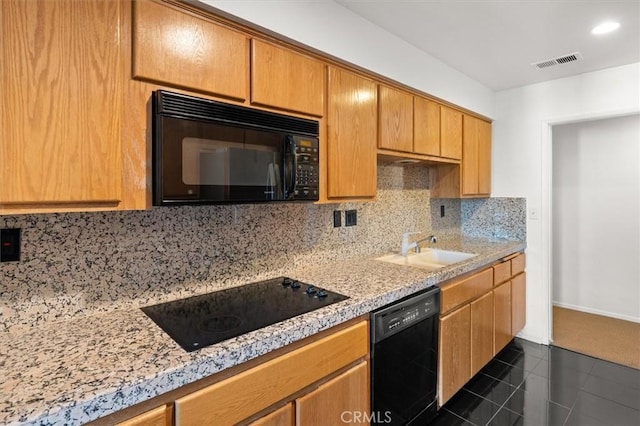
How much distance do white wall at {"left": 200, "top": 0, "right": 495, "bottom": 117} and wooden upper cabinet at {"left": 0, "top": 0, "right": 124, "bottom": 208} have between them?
0.44 metres

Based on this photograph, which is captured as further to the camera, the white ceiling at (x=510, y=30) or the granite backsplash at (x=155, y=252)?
the white ceiling at (x=510, y=30)

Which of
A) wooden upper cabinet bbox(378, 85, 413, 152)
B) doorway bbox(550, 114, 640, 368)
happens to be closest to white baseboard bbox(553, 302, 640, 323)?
doorway bbox(550, 114, 640, 368)

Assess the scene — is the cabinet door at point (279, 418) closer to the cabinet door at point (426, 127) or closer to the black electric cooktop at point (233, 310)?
the black electric cooktop at point (233, 310)

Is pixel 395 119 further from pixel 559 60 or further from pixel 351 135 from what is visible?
pixel 559 60

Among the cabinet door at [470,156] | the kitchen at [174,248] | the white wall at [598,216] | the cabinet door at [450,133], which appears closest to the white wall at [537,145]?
the kitchen at [174,248]

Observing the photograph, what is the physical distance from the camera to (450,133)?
274cm

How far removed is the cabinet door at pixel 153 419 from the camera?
88 cm

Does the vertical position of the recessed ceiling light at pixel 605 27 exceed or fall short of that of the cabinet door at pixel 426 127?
it exceeds it

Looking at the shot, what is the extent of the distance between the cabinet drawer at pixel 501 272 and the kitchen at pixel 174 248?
2.53 ft

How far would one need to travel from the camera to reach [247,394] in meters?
1.08

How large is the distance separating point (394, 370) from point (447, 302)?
22.7 inches

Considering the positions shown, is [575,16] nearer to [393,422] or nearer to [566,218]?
[393,422]

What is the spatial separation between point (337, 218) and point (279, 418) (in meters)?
1.31

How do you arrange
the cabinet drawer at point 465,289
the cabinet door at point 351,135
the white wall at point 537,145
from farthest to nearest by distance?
the white wall at point 537,145, the cabinet drawer at point 465,289, the cabinet door at point 351,135
